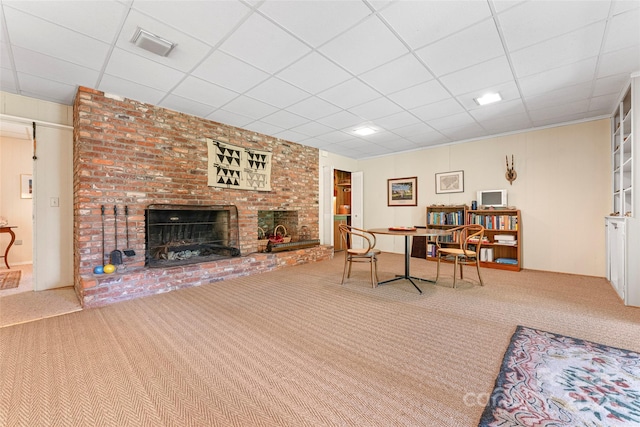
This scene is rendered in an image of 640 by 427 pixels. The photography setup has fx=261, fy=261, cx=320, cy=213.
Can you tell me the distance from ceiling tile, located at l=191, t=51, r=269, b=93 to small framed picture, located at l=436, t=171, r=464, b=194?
4.51 m

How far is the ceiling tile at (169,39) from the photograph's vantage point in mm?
2129

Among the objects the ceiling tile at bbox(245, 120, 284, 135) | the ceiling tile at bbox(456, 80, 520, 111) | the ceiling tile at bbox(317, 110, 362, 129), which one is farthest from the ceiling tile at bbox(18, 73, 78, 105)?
the ceiling tile at bbox(456, 80, 520, 111)

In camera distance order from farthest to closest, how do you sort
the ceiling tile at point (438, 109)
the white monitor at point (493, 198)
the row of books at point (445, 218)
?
1. the row of books at point (445, 218)
2. the white monitor at point (493, 198)
3. the ceiling tile at point (438, 109)

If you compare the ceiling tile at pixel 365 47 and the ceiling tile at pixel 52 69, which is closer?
the ceiling tile at pixel 365 47

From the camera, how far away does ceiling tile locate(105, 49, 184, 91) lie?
2.62 m

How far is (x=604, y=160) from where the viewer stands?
415 cm

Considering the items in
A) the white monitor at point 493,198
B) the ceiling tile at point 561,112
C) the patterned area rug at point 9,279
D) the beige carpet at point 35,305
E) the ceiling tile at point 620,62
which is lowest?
the beige carpet at point 35,305

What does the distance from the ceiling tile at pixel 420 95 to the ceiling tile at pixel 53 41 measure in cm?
323

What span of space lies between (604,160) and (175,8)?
6.06 meters

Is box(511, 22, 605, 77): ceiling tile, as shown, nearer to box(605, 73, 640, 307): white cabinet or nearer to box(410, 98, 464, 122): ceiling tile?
box(410, 98, 464, 122): ceiling tile

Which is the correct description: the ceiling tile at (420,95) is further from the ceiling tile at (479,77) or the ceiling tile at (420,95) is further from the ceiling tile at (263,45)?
the ceiling tile at (263,45)

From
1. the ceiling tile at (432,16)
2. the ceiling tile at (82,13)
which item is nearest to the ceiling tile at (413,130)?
the ceiling tile at (432,16)

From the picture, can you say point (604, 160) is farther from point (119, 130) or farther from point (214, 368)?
point (119, 130)

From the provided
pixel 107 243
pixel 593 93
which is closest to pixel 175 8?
pixel 107 243
